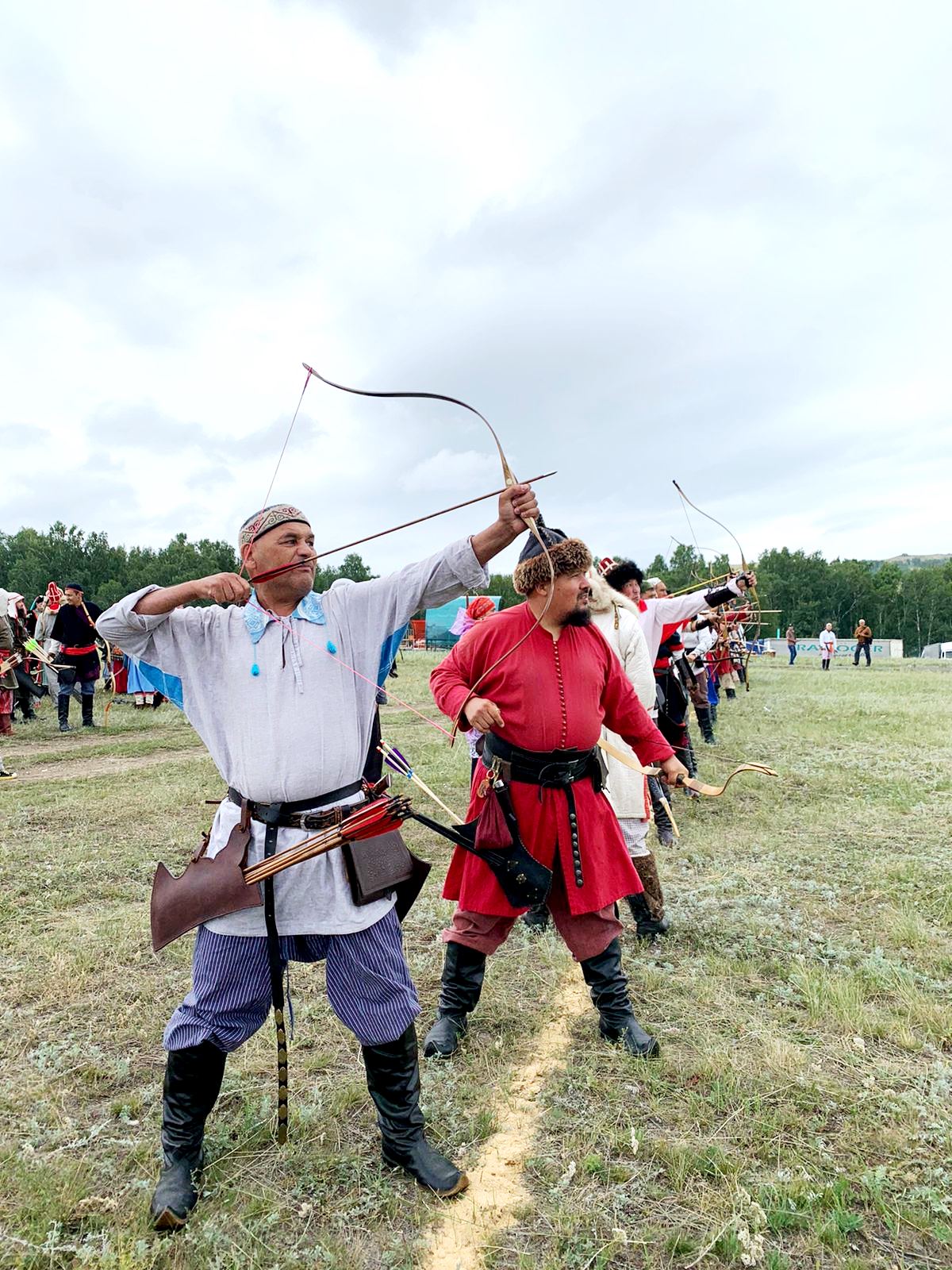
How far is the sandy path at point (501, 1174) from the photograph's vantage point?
2055 millimetres

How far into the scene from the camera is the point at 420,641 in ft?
139

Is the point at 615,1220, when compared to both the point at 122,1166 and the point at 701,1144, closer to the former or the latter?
the point at 701,1144

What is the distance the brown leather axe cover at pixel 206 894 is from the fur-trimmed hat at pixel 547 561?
4.61 ft

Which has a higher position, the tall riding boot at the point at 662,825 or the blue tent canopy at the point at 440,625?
the blue tent canopy at the point at 440,625

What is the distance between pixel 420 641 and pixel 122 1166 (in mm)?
40114

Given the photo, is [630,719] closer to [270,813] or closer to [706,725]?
[270,813]

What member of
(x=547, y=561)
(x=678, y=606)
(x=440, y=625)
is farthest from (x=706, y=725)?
(x=440, y=625)

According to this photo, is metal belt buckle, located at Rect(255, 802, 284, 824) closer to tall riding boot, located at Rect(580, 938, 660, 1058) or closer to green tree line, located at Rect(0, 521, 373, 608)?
tall riding boot, located at Rect(580, 938, 660, 1058)

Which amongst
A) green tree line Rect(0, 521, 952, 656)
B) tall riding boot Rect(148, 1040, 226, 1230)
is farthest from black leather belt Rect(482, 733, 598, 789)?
green tree line Rect(0, 521, 952, 656)

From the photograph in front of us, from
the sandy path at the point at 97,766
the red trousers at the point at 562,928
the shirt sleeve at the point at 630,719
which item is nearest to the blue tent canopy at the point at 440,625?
the sandy path at the point at 97,766

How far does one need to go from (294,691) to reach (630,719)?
61.2 inches

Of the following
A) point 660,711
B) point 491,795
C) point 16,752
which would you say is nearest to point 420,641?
point 16,752

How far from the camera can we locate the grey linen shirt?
7.22 feet

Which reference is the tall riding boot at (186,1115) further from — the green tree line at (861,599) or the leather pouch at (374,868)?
the green tree line at (861,599)
